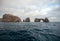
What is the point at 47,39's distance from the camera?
2.54 metres

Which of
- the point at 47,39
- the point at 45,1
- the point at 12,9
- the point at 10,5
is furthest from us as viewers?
the point at 12,9

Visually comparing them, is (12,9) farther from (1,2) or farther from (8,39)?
(8,39)

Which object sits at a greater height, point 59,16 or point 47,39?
point 59,16

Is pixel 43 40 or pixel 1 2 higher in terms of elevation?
pixel 1 2

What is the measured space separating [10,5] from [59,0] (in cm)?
261

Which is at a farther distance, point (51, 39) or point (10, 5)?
point (10, 5)

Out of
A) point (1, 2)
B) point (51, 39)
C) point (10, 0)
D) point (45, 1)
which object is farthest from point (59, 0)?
point (1, 2)

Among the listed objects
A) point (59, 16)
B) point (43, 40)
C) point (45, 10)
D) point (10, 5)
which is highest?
point (10, 5)

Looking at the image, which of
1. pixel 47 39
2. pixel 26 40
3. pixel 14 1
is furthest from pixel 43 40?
pixel 14 1

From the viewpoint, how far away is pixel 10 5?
4621 millimetres

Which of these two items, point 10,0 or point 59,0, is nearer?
point 59,0

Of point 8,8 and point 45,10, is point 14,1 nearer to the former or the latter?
point 8,8

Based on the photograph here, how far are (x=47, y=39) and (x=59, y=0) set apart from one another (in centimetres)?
215

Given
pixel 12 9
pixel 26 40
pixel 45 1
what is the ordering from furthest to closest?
pixel 12 9, pixel 45 1, pixel 26 40
